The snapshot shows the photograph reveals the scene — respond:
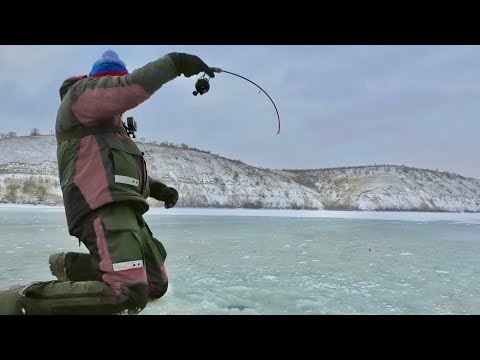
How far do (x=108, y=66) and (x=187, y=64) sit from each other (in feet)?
1.41

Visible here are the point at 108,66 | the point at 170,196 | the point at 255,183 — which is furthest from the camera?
the point at 255,183

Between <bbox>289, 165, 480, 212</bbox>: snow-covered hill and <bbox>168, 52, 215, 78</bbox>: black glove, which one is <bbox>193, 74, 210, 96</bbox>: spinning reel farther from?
<bbox>289, 165, 480, 212</bbox>: snow-covered hill

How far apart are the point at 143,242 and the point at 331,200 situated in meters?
44.9

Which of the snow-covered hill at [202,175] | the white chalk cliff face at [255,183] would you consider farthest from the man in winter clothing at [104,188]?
the snow-covered hill at [202,175]

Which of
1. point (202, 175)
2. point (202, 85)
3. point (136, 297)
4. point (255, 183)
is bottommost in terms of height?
point (136, 297)

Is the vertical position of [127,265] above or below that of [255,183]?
below

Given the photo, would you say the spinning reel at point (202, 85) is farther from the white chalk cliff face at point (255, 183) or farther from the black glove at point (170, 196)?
the white chalk cliff face at point (255, 183)

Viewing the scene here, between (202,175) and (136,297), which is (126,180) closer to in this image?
(136,297)

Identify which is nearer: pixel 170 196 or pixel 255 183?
pixel 170 196

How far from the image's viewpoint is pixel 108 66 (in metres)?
1.83

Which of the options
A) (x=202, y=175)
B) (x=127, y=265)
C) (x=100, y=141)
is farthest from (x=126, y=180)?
(x=202, y=175)

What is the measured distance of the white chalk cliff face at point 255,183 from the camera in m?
30.0

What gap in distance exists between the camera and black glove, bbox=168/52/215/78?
167 centimetres

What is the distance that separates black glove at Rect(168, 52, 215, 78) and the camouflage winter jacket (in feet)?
0.13
